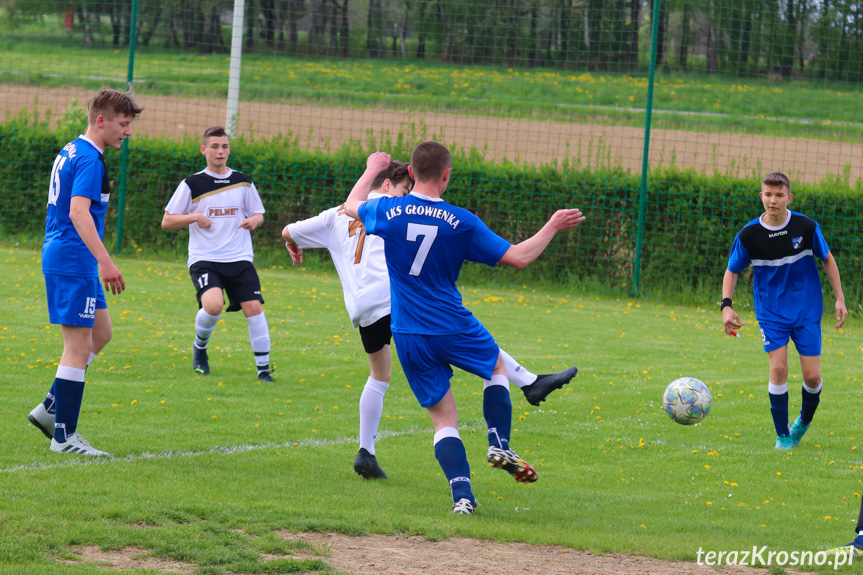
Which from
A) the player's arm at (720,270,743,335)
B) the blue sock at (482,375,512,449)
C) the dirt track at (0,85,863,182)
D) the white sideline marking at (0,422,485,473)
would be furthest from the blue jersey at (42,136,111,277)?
the dirt track at (0,85,863,182)

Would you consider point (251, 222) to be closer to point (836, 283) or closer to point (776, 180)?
point (776, 180)

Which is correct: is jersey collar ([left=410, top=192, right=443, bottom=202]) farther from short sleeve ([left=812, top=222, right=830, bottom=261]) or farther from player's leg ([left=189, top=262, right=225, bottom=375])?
player's leg ([left=189, top=262, right=225, bottom=375])

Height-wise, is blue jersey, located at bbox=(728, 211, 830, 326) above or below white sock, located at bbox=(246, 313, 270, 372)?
above

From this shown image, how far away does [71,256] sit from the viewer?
19.8ft

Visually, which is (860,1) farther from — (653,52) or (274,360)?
(274,360)

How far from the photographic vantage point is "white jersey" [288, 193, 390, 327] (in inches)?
247

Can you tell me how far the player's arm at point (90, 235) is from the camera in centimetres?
573

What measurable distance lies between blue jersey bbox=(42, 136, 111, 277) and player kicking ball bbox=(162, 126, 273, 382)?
2.95m

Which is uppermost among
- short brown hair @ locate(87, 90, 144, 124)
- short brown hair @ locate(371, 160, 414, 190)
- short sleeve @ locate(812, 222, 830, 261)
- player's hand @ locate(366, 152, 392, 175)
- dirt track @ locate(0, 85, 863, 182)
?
dirt track @ locate(0, 85, 863, 182)

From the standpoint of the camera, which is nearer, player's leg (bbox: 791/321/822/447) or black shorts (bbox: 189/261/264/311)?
player's leg (bbox: 791/321/822/447)

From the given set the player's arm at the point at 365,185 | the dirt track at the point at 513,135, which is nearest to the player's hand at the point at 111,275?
the player's arm at the point at 365,185

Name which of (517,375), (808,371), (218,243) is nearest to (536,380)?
(517,375)

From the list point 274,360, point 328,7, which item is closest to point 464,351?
point 274,360

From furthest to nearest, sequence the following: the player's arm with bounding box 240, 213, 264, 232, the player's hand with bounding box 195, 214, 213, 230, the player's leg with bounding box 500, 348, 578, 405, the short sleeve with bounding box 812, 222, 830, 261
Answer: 1. the player's arm with bounding box 240, 213, 264, 232
2. the player's hand with bounding box 195, 214, 213, 230
3. the short sleeve with bounding box 812, 222, 830, 261
4. the player's leg with bounding box 500, 348, 578, 405
